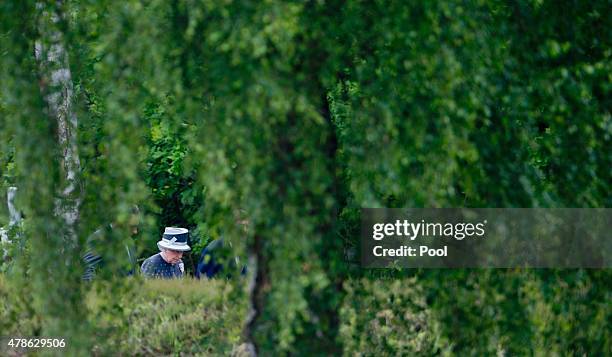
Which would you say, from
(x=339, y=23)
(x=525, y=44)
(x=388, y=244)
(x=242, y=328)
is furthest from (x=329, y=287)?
(x=525, y=44)

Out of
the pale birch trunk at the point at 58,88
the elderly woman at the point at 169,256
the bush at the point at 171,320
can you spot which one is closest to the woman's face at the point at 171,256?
the elderly woman at the point at 169,256

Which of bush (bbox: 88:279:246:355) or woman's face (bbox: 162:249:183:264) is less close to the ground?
woman's face (bbox: 162:249:183:264)

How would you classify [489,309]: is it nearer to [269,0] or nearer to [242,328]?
[242,328]

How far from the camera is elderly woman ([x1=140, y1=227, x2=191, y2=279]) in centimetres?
986

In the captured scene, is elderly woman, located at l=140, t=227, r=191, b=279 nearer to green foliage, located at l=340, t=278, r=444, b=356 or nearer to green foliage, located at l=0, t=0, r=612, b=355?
green foliage, located at l=340, t=278, r=444, b=356

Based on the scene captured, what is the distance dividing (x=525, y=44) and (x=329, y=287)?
63.0 inches

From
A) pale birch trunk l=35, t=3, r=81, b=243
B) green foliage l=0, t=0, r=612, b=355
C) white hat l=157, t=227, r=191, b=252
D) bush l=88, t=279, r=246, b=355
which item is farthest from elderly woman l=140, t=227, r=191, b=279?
pale birch trunk l=35, t=3, r=81, b=243

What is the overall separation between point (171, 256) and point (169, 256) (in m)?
0.03

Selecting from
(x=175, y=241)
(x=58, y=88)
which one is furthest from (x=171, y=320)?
(x=175, y=241)

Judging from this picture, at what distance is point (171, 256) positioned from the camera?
9961 millimetres

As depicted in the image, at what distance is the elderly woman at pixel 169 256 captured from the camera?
9859mm

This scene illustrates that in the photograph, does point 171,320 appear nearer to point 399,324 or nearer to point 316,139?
point 399,324

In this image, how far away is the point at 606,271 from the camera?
5.21 meters

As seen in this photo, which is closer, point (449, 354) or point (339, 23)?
point (339, 23)
